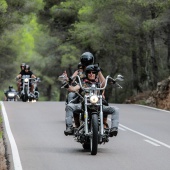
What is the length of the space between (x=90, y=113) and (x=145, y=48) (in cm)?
2935

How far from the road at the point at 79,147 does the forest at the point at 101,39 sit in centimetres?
1302

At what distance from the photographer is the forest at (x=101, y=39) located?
35531 millimetres

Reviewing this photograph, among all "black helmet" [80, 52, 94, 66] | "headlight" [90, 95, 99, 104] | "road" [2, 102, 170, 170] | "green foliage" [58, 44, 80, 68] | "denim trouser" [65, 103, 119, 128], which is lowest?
"road" [2, 102, 170, 170]

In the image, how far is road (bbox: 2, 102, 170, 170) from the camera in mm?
11048

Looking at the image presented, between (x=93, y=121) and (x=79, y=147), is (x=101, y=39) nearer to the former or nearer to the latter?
(x=79, y=147)

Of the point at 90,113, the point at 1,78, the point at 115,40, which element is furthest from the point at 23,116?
the point at 1,78

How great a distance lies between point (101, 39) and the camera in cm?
4200

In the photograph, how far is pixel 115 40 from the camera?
4119 centimetres

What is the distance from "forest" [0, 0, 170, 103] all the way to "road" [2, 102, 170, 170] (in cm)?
1302

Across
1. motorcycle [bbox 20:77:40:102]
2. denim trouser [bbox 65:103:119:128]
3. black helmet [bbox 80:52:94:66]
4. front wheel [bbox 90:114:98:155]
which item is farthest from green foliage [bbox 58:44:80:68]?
front wheel [bbox 90:114:98:155]

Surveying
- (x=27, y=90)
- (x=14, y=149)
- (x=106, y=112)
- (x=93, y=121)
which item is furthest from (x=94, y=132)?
(x=27, y=90)

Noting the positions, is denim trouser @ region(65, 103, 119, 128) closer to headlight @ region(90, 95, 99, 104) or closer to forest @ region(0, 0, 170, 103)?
headlight @ region(90, 95, 99, 104)

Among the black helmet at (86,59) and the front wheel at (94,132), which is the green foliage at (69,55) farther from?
the front wheel at (94,132)

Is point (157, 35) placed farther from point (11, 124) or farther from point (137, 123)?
point (11, 124)
